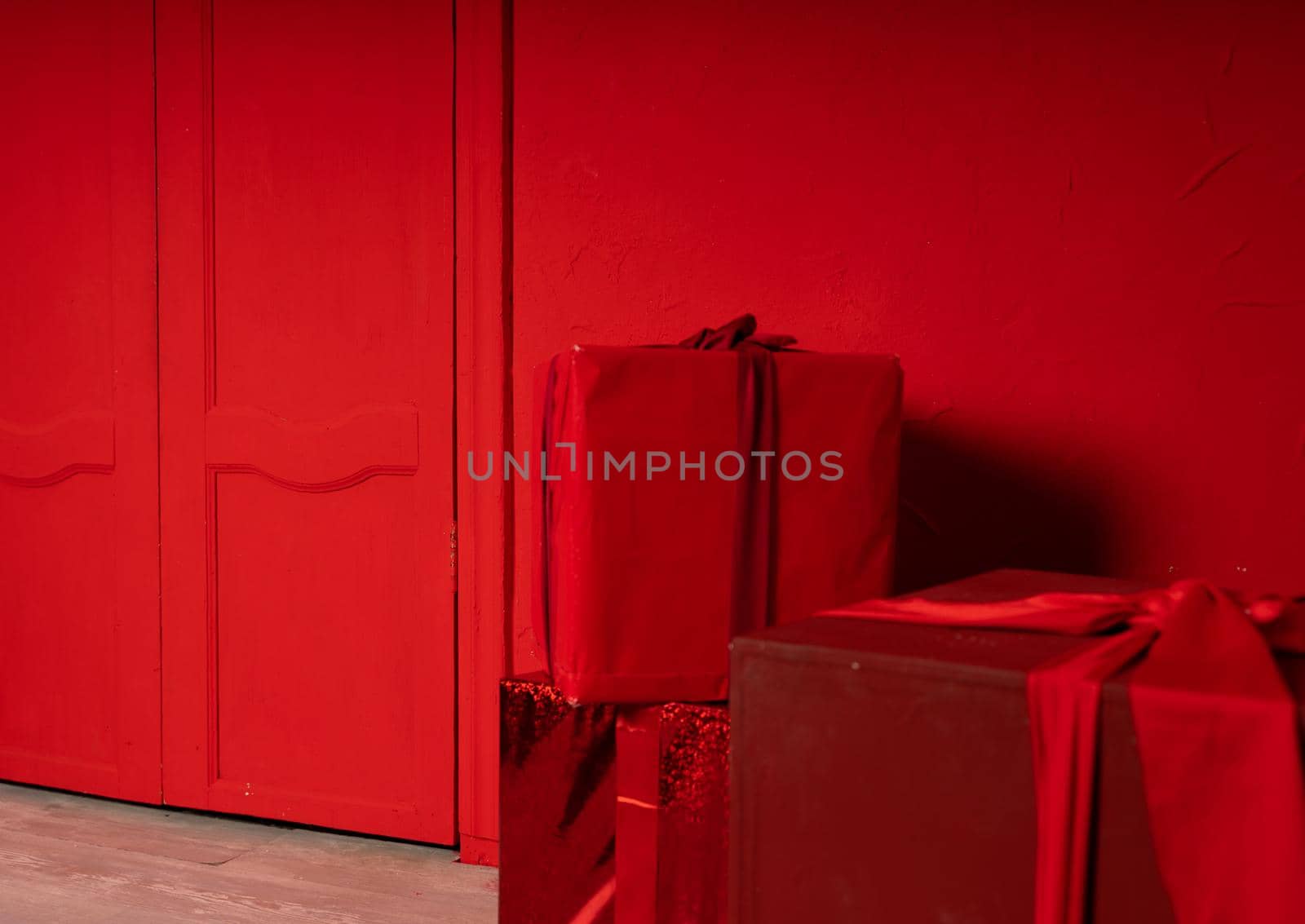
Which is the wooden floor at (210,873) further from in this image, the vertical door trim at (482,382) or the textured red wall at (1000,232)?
the textured red wall at (1000,232)

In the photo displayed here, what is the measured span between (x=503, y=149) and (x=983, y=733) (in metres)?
1.59

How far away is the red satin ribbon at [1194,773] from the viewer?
2.17ft

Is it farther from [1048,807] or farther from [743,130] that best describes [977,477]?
[1048,807]

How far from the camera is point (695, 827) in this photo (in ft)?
3.85

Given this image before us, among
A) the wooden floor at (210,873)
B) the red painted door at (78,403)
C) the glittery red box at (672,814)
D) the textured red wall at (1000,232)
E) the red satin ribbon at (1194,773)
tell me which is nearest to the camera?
the red satin ribbon at (1194,773)

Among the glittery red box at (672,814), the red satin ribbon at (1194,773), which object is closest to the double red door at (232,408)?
the glittery red box at (672,814)

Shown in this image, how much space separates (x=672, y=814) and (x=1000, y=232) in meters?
1.03

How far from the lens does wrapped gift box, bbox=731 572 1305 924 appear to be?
0.71 m

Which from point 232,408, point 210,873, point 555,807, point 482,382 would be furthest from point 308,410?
point 555,807

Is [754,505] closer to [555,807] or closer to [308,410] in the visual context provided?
[555,807]

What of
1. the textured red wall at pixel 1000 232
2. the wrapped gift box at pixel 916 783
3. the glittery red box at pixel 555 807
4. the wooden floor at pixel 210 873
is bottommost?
the wooden floor at pixel 210 873

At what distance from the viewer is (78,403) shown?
2.48m

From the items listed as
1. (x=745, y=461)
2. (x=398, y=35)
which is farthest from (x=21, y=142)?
(x=745, y=461)

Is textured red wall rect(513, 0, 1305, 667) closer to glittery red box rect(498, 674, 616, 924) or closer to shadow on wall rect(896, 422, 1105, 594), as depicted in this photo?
shadow on wall rect(896, 422, 1105, 594)
